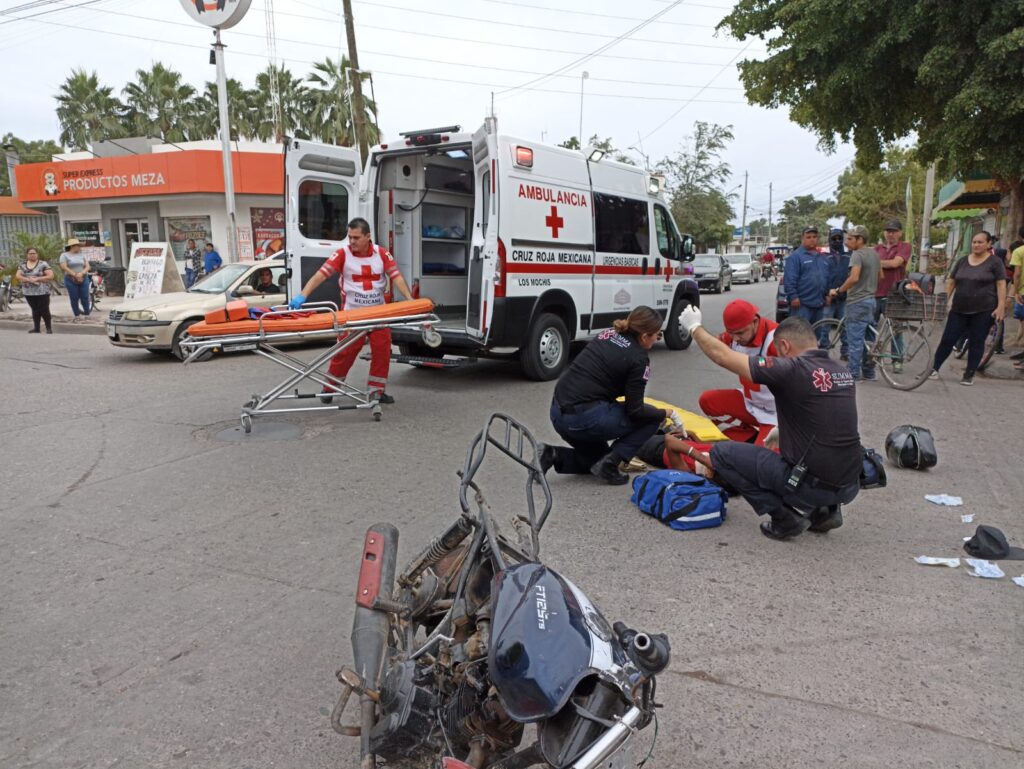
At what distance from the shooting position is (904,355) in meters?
8.66

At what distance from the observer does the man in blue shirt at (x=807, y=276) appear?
364 inches

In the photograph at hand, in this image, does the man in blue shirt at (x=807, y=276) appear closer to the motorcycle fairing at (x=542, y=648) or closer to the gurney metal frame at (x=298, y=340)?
the gurney metal frame at (x=298, y=340)

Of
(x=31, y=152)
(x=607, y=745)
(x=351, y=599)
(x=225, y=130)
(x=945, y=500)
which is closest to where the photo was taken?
(x=607, y=745)

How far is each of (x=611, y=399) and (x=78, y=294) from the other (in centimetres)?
1486

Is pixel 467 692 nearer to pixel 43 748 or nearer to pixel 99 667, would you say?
pixel 43 748

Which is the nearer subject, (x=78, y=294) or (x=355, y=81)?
(x=78, y=294)

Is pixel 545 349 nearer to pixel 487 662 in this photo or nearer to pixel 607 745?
pixel 487 662

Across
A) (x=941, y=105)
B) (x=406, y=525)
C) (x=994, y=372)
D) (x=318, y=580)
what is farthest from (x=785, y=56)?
(x=318, y=580)

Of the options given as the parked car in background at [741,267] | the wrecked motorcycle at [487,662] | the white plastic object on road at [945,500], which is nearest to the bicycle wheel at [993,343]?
the white plastic object on road at [945,500]

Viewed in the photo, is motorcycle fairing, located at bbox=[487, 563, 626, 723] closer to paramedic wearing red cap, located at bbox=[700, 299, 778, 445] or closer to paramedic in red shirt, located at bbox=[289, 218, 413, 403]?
paramedic wearing red cap, located at bbox=[700, 299, 778, 445]

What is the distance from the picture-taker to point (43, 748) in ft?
8.13

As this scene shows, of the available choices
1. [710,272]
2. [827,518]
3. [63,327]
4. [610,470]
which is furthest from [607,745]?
[710,272]

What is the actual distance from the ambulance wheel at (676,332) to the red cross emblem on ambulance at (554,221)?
3494 mm

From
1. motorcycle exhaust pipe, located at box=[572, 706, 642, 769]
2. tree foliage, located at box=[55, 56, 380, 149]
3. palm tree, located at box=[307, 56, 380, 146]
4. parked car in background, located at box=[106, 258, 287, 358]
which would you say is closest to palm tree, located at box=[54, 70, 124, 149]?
tree foliage, located at box=[55, 56, 380, 149]
